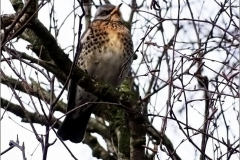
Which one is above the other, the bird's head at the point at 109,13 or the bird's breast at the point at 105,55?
Answer: the bird's head at the point at 109,13

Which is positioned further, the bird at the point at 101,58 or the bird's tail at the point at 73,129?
the bird's tail at the point at 73,129

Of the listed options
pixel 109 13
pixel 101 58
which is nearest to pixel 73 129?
pixel 101 58

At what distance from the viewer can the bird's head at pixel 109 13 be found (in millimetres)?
6375

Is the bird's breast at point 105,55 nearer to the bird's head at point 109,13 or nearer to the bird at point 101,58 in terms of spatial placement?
the bird at point 101,58

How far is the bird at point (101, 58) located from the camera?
5.95 m

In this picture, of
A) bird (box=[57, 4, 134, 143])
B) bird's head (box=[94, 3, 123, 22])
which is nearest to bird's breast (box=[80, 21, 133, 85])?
bird (box=[57, 4, 134, 143])

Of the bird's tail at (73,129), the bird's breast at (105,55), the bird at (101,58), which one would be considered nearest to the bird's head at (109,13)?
the bird at (101,58)

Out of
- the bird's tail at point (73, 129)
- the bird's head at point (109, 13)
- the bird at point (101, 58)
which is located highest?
the bird's head at point (109, 13)

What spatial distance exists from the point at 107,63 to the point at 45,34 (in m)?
1.70

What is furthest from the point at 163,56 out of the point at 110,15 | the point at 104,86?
the point at 104,86

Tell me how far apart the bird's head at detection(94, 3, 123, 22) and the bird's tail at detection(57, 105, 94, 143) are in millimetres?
1034

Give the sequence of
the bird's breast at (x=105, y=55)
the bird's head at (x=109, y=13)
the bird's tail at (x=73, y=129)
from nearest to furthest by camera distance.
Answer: the bird's breast at (x=105, y=55), the bird's tail at (x=73, y=129), the bird's head at (x=109, y=13)

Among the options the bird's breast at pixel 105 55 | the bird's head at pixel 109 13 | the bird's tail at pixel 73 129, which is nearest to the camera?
the bird's breast at pixel 105 55

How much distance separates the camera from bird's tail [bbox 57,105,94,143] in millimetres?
6094
